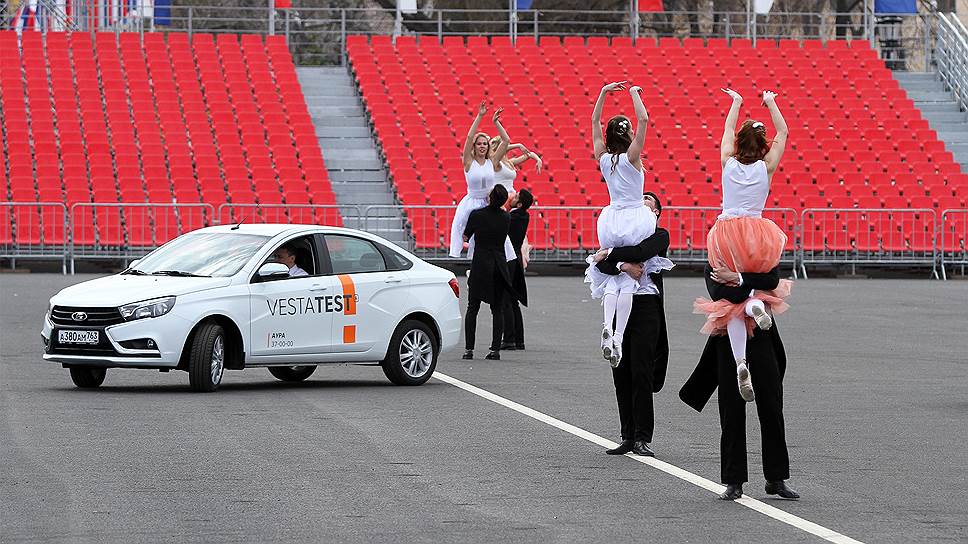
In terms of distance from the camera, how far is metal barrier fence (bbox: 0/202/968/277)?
31.2 meters

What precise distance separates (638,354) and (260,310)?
4576 millimetres

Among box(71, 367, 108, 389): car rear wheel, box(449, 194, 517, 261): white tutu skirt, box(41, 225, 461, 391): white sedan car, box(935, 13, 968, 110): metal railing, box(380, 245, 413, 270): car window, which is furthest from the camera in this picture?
box(935, 13, 968, 110): metal railing

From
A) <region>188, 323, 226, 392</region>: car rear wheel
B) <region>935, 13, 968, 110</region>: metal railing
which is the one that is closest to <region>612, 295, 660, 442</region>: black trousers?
<region>188, 323, 226, 392</region>: car rear wheel

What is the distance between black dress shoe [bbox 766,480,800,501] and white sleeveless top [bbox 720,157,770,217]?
4.71ft

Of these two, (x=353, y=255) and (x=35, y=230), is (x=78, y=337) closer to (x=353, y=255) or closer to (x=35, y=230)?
(x=353, y=255)

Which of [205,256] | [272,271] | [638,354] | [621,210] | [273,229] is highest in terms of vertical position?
[621,210]

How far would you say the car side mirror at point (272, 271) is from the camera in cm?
1405

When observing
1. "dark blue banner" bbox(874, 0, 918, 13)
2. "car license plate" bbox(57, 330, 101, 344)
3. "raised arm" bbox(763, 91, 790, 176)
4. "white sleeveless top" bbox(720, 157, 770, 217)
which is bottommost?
"car license plate" bbox(57, 330, 101, 344)

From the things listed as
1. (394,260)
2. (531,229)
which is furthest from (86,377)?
(531,229)

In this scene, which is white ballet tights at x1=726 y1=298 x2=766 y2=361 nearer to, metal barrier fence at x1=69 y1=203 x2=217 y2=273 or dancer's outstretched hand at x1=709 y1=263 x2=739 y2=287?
dancer's outstretched hand at x1=709 y1=263 x2=739 y2=287

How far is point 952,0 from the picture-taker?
61.3 metres

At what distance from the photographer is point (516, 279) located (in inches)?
735

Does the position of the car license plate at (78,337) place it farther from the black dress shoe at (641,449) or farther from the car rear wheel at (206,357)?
the black dress shoe at (641,449)

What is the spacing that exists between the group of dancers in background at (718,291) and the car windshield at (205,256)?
13.7ft
